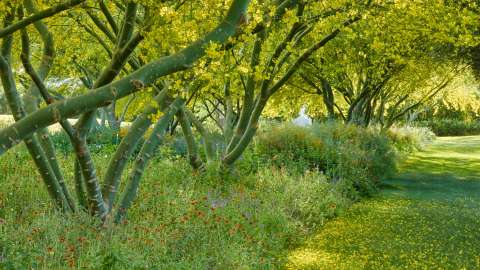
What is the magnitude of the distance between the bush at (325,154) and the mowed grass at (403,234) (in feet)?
2.32

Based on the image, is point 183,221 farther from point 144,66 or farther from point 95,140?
point 95,140

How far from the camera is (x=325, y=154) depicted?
45.1 feet

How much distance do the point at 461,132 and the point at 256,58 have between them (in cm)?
5044

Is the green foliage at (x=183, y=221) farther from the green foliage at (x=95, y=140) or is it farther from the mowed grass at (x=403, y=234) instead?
the green foliage at (x=95, y=140)

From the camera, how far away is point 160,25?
6336mm

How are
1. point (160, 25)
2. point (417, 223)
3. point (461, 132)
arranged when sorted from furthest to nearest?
point (461, 132), point (417, 223), point (160, 25)

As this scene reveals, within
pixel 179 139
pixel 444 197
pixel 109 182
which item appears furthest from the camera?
pixel 179 139

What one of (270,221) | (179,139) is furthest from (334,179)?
(179,139)

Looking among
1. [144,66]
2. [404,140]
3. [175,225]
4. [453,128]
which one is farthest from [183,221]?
[453,128]

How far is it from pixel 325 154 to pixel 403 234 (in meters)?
4.93

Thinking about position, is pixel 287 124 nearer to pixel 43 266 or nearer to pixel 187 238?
pixel 187 238

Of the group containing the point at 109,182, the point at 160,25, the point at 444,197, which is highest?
the point at 160,25

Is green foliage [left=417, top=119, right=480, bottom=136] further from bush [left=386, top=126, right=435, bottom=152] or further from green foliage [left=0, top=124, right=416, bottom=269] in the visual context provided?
green foliage [left=0, top=124, right=416, bottom=269]

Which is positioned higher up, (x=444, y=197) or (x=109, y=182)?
(x=109, y=182)
